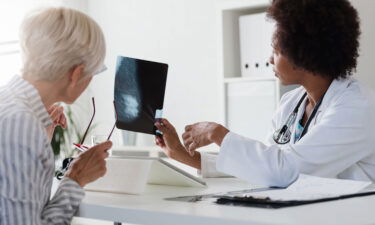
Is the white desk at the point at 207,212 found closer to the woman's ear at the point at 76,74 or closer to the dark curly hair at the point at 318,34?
the woman's ear at the point at 76,74

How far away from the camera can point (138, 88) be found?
1.81 m

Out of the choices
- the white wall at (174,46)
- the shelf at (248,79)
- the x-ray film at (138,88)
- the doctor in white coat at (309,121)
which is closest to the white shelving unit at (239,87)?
the shelf at (248,79)

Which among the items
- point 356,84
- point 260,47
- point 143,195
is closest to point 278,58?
point 356,84

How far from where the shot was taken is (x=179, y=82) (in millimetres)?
4566

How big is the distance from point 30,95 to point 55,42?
5.1 inches

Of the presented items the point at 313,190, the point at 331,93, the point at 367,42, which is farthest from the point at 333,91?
the point at 367,42

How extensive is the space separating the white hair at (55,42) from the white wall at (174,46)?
292 cm

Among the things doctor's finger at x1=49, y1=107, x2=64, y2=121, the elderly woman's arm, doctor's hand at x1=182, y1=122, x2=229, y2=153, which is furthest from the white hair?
doctor's hand at x1=182, y1=122, x2=229, y2=153

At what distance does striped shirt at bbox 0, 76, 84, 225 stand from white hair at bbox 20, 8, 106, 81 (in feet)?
0.33

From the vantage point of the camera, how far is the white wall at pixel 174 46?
4410 millimetres

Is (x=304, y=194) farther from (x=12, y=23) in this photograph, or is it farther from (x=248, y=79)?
(x=12, y=23)

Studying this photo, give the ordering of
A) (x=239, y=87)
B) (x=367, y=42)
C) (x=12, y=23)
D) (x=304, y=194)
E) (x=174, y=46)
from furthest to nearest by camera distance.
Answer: (x=12, y=23) → (x=174, y=46) → (x=239, y=87) → (x=367, y=42) → (x=304, y=194)

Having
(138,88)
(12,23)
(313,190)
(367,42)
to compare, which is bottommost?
(313,190)

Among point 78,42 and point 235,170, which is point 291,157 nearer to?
point 235,170
